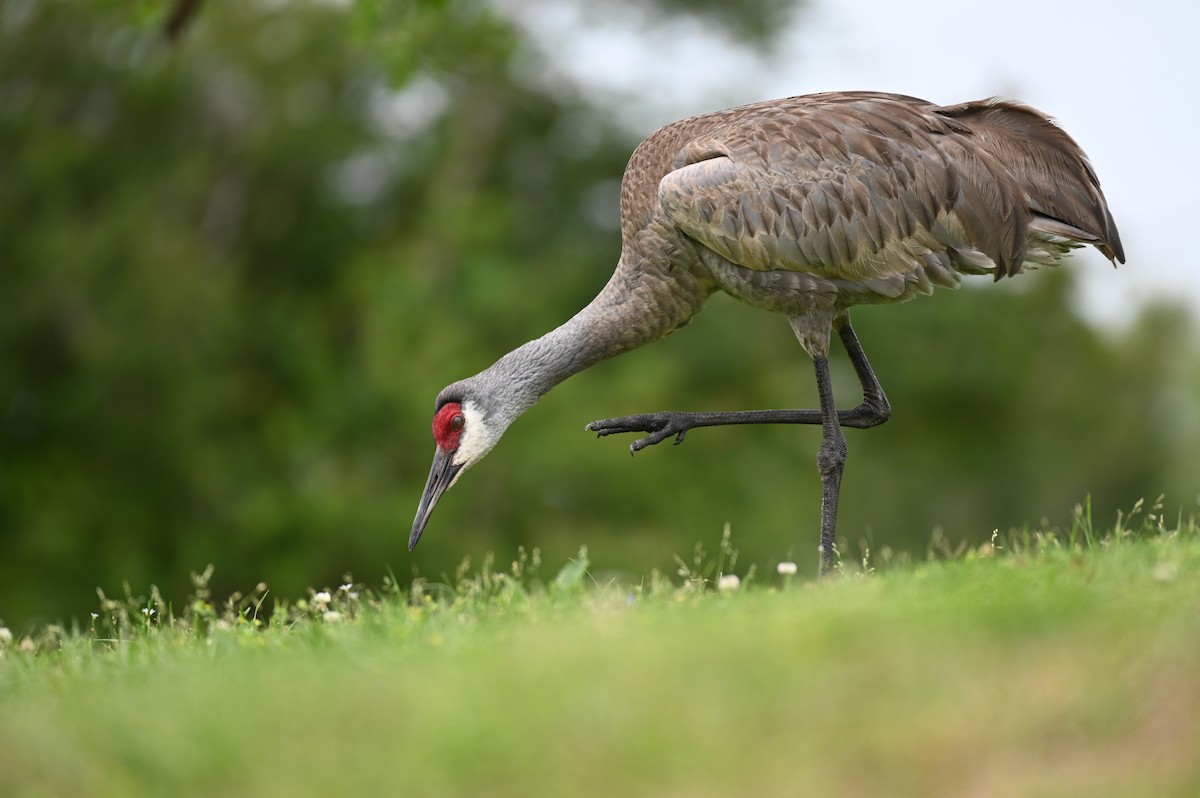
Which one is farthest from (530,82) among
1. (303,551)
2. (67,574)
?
(67,574)

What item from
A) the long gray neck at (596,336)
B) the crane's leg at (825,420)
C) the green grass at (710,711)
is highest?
the long gray neck at (596,336)

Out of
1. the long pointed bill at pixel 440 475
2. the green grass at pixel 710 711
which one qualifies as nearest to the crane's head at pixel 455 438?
the long pointed bill at pixel 440 475

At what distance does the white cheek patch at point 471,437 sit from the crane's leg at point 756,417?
21.0 inches

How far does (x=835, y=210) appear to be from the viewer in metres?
7.14

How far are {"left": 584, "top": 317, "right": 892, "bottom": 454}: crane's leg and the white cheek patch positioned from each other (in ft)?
1.75

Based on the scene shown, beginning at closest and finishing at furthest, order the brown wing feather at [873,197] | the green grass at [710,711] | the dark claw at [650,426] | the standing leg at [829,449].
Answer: the green grass at [710,711] < the brown wing feather at [873,197] < the standing leg at [829,449] < the dark claw at [650,426]

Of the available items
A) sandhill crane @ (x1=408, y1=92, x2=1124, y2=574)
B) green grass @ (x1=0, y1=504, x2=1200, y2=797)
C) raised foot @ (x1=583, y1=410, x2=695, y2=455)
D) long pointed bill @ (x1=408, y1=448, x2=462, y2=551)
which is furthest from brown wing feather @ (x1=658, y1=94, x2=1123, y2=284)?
green grass @ (x1=0, y1=504, x2=1200, y2=797)

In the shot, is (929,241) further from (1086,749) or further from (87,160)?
(87,160)

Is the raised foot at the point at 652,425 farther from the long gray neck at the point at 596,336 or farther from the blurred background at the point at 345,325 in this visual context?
the blurred background at the point at 345,325

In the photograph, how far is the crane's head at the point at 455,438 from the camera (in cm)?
769

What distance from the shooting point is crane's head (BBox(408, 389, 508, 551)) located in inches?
303

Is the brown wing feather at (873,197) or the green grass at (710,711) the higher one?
the brown wing feather at (873,197)

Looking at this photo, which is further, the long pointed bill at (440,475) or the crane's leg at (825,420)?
the long pointed bill at (440,475)

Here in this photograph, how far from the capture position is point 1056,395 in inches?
1250
